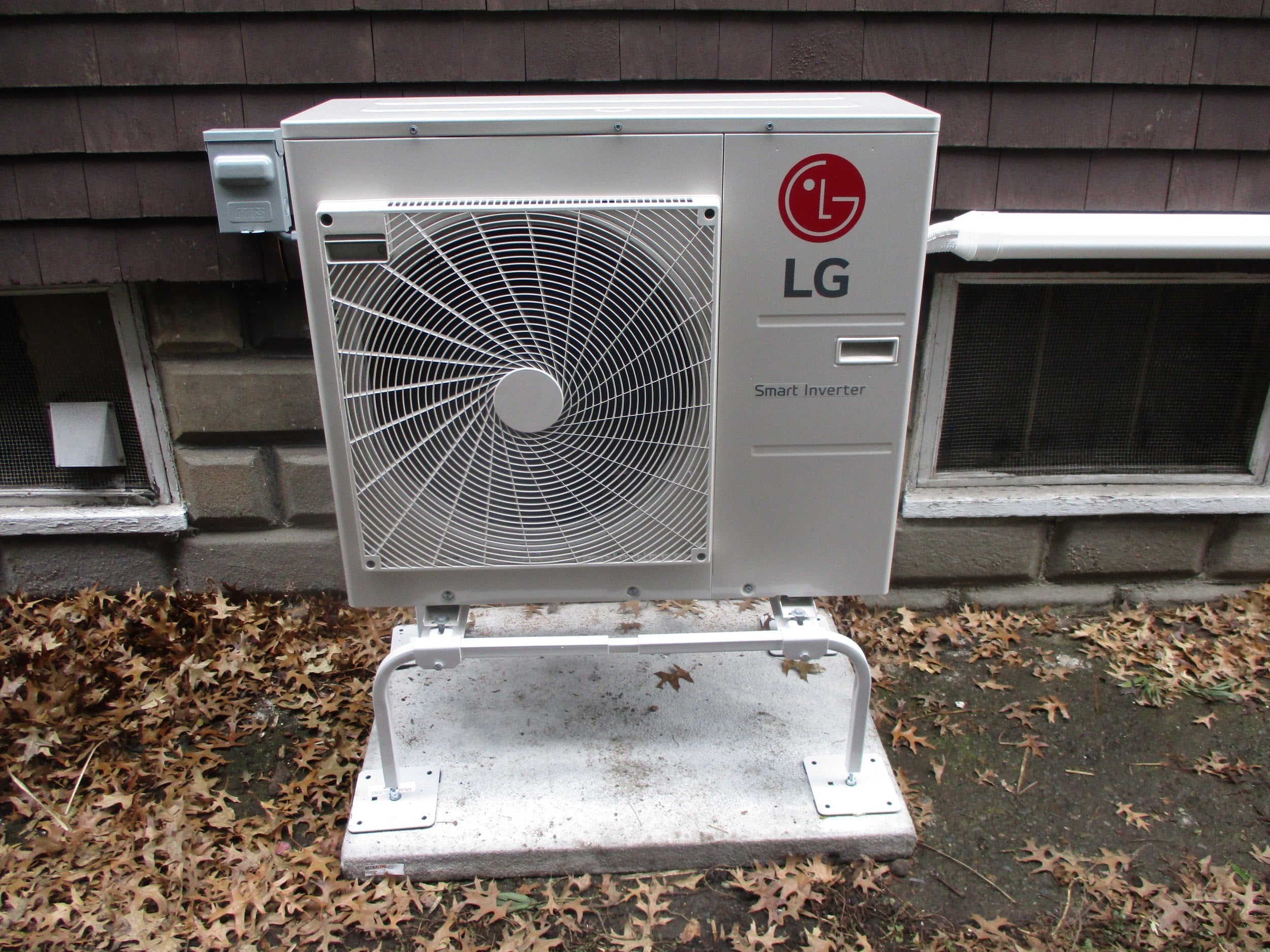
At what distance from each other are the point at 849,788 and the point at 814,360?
3.40 feet

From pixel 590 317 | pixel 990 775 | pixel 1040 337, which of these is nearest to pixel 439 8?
pixel 590 317

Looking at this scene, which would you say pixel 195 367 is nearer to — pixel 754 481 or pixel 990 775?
pixel 754 481

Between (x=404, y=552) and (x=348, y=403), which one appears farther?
(x=404, y=552)

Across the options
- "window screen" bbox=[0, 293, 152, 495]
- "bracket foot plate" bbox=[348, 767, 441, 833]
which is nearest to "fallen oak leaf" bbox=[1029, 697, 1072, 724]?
"bracket foot plate" bbox=[348, 767, 441, 833]

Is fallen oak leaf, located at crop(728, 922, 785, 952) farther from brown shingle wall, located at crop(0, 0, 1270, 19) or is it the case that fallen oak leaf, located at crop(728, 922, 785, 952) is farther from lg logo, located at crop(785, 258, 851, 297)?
brown shingle wall, located at crop(0, 0, 1270, 19)

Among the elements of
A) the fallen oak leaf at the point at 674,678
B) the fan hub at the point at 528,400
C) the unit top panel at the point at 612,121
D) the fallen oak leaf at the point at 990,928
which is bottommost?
the fallen oak leaf at the point at 990,928

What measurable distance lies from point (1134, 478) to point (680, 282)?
2065mm

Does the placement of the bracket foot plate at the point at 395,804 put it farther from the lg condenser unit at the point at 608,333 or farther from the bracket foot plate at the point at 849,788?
the bracket foot plate at the point at 849,788

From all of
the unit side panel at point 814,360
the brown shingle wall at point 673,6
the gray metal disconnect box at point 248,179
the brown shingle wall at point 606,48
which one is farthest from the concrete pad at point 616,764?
the brown shingle wall at point 673,6

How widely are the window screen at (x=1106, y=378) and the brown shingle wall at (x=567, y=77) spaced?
1.27 ft

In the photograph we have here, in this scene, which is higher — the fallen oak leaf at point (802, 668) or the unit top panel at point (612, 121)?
the unit top panel at point (612, 121)

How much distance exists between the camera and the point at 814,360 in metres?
1.61

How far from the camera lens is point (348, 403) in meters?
1.55

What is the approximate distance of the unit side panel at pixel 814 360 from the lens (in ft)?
4.88
